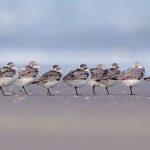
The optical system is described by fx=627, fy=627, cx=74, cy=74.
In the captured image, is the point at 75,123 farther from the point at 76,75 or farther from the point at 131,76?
the point at 131,76

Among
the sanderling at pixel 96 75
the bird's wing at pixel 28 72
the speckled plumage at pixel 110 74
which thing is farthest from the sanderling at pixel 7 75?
the speckled plumage at pixel 110 74

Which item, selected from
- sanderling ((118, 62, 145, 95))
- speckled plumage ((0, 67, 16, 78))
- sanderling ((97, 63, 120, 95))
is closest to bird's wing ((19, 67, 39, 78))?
speckled plumage ((0, 67, 16, 78))

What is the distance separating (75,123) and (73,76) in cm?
864

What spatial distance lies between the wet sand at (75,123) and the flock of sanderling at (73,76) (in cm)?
213

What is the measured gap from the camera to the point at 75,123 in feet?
52.2

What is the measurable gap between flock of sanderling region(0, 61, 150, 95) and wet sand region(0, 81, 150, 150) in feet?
7.00

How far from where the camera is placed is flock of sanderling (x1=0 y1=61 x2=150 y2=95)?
80.8ft

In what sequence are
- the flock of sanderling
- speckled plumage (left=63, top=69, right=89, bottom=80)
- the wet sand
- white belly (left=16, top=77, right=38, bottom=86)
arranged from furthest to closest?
white belly (left=16, top=77, right=38, bottom=86) < the flock of sanderling < speckled plumage (left=63, top=69, right=89, bottom=80) < the wet sand

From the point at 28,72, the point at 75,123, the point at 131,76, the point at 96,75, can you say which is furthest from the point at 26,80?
the point at 75,123

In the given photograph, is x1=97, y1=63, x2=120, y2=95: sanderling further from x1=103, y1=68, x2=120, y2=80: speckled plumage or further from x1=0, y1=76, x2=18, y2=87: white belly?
x1=0, y1=76, x2=18, y2=87: white belly

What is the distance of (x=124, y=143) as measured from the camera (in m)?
13.2

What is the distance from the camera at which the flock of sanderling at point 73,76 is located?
24.6 metres

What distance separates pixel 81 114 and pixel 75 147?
16.7 feet

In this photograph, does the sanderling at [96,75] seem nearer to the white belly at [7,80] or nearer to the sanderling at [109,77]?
the sanderling at [109,77]
